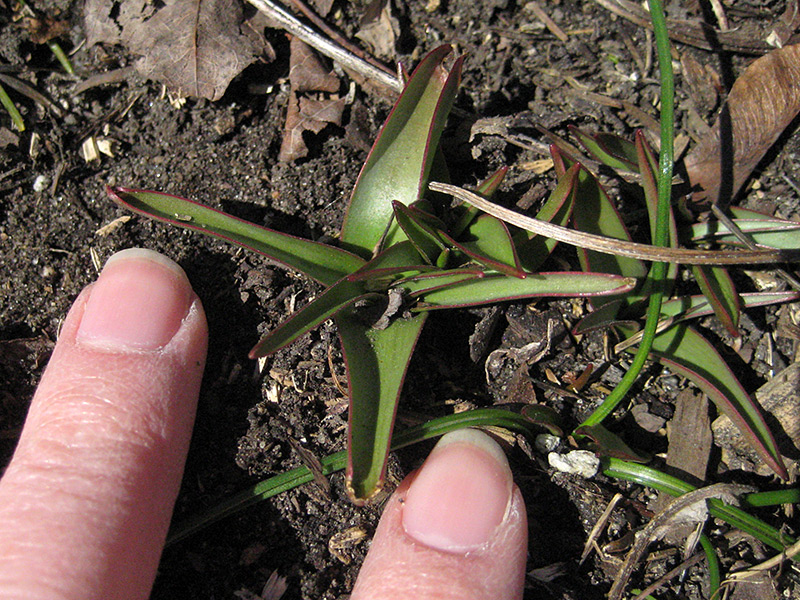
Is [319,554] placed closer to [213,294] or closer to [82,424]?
[82,424]

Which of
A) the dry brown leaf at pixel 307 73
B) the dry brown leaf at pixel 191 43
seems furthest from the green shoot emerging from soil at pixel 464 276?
the dry brown leaf at pixel 191 43

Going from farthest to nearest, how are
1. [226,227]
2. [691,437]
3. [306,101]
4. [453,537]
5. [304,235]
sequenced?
1. [306,101]
2. [304,235]
3. [691,437]
4. [226,227]
5. [453,537]

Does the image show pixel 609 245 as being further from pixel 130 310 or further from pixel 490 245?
pixel 130 310

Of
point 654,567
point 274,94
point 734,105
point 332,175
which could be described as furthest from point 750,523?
point 274,94

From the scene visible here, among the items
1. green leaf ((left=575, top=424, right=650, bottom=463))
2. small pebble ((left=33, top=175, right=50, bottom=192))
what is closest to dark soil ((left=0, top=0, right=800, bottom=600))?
small pebble ((left=33, top=175, right=50, bottom=192))

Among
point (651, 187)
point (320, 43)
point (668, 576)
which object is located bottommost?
point (668, 576)

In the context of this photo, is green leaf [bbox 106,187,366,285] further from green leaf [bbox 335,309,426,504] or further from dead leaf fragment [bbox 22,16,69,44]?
dead leaf fragment [bbox 22,16,69,44]

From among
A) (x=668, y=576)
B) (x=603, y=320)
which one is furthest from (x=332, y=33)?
(x=668, y=576)
